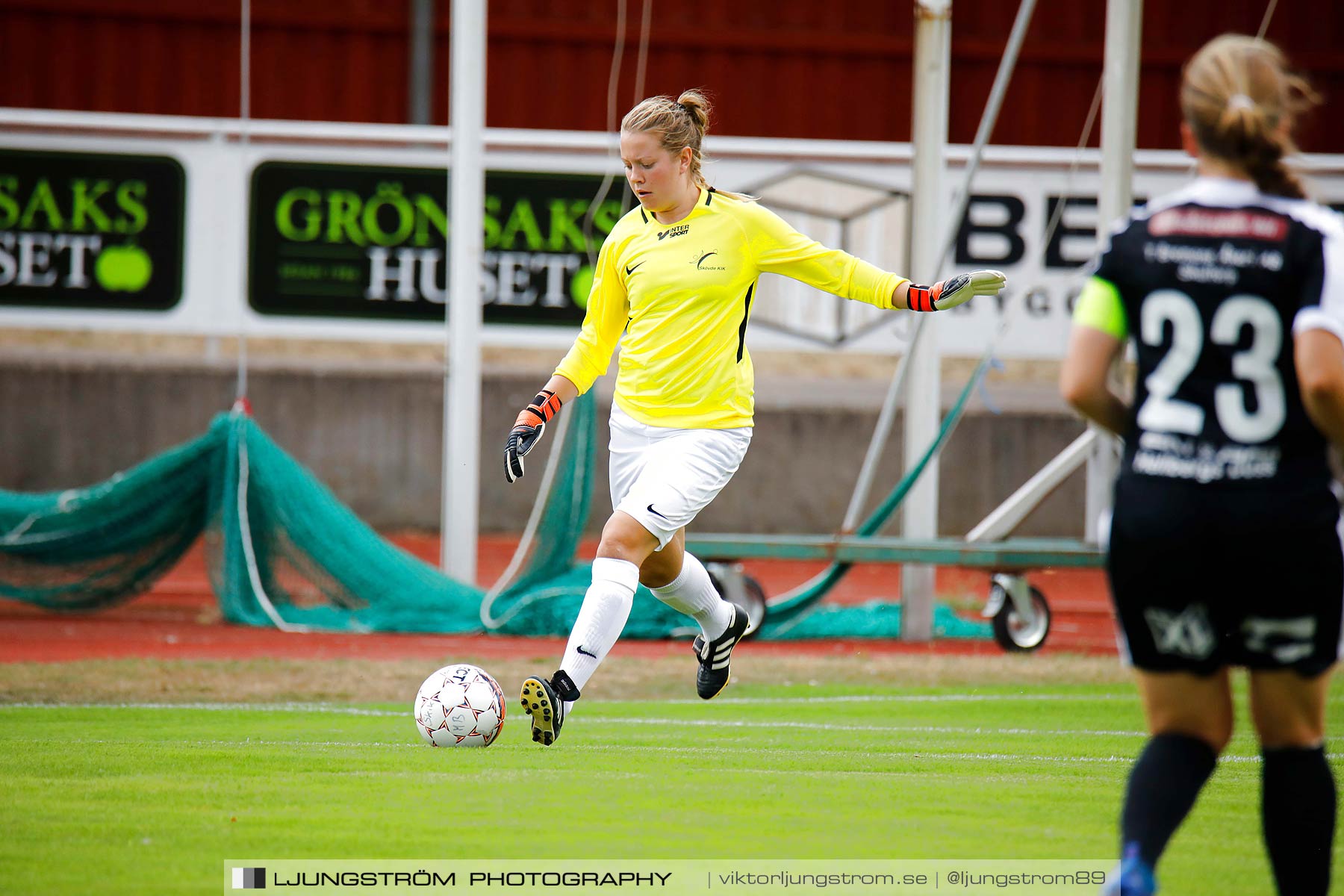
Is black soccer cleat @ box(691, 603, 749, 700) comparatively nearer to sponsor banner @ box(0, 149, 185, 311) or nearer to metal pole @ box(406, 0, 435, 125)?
sponsor banner @ box(0, 149, 185, 311)

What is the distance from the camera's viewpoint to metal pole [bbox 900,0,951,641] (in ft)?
38.3

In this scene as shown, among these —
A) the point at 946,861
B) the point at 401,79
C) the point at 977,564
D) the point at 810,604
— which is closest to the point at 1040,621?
the point at 977,564

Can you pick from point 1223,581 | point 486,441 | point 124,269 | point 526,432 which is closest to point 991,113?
point 526,432

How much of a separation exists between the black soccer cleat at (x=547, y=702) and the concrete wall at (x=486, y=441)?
12.3 metres

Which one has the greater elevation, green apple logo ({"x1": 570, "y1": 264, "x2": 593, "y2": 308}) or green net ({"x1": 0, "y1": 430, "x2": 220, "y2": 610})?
green apple logo ({"x1": 570, "y1": 264, "x2": 593, "y2": 308})

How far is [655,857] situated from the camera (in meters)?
4.35

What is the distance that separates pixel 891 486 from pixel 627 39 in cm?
678

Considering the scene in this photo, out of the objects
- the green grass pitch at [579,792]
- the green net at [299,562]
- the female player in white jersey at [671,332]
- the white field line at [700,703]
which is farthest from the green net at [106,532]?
the female player in white jersey at [671,332]

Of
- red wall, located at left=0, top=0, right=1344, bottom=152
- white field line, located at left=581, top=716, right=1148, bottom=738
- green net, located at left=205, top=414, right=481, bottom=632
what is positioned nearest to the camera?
white field line, located at left=581, top=716, right=1148, bottom=738

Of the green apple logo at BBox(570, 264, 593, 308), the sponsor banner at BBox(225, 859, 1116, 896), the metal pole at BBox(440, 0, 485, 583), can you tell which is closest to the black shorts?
the sponsor banner at BBox(225, 859, 1116, 896)

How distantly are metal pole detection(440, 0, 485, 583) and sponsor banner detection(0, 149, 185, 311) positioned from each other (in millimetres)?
4189

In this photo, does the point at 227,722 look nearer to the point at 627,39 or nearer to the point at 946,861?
the point at 946,861

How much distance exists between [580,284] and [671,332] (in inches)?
395

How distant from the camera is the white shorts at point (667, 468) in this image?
6.25 m
